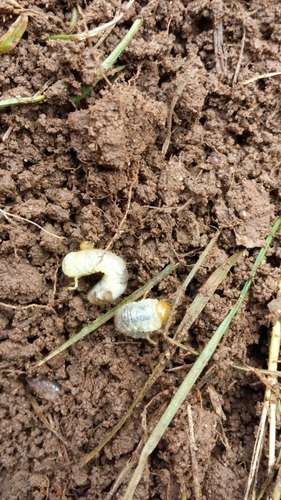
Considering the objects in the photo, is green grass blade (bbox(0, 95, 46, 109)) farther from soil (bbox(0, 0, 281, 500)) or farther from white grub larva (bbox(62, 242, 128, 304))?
white grub larva (bbox(62, 242, 128, 304))

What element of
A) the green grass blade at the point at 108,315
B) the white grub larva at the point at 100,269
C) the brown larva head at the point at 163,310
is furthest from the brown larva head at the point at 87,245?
the brown larva head at the point at 163,310

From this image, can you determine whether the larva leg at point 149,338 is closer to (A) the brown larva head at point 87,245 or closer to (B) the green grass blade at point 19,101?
(A) the brown larva head at point 87,245

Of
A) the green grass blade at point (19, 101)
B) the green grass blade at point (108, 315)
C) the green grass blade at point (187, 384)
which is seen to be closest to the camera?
the green grass blade at point (187, 384)

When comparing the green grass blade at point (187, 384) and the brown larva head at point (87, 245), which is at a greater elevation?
the brown larva head at point (87, 245)

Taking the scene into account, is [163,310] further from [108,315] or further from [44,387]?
[44,387]

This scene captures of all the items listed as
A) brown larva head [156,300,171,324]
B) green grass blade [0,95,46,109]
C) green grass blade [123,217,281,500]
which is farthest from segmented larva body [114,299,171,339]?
green grass blade [0,95,46,109]
